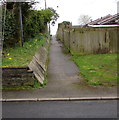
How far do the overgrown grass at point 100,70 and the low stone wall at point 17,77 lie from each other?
2449mm

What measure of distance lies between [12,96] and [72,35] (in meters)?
9.45

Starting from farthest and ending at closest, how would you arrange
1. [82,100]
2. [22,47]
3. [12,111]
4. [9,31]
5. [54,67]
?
[22,47] < [9,31] < [54,67] < [82,100] < [12,111]

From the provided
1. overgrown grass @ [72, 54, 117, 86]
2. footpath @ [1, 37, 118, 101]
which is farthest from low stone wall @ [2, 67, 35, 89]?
overgrown grass @ [72, 54, 117, 86]

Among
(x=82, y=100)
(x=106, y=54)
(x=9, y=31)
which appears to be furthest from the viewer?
(x=106, y=54)

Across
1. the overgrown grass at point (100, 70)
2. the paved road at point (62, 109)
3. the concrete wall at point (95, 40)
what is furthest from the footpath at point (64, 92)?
the concrete wall at point (95, 40)

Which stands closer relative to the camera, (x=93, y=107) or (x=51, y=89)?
(x=93, y=107)

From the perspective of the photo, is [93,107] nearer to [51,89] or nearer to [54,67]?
[51,89]

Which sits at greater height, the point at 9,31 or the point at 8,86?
the point at 9,31

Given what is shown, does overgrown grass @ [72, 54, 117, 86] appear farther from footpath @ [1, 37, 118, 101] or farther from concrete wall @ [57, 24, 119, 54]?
concrete wall @ [57, 24, 119, 54]

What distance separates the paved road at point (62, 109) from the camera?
6.20 m

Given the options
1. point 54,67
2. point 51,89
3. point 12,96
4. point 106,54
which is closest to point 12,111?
point 12,96

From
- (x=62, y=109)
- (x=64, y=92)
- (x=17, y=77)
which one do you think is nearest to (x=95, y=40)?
(x=64, y=92)

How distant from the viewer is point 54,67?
1237 cm

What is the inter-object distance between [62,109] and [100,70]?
16.0ft
